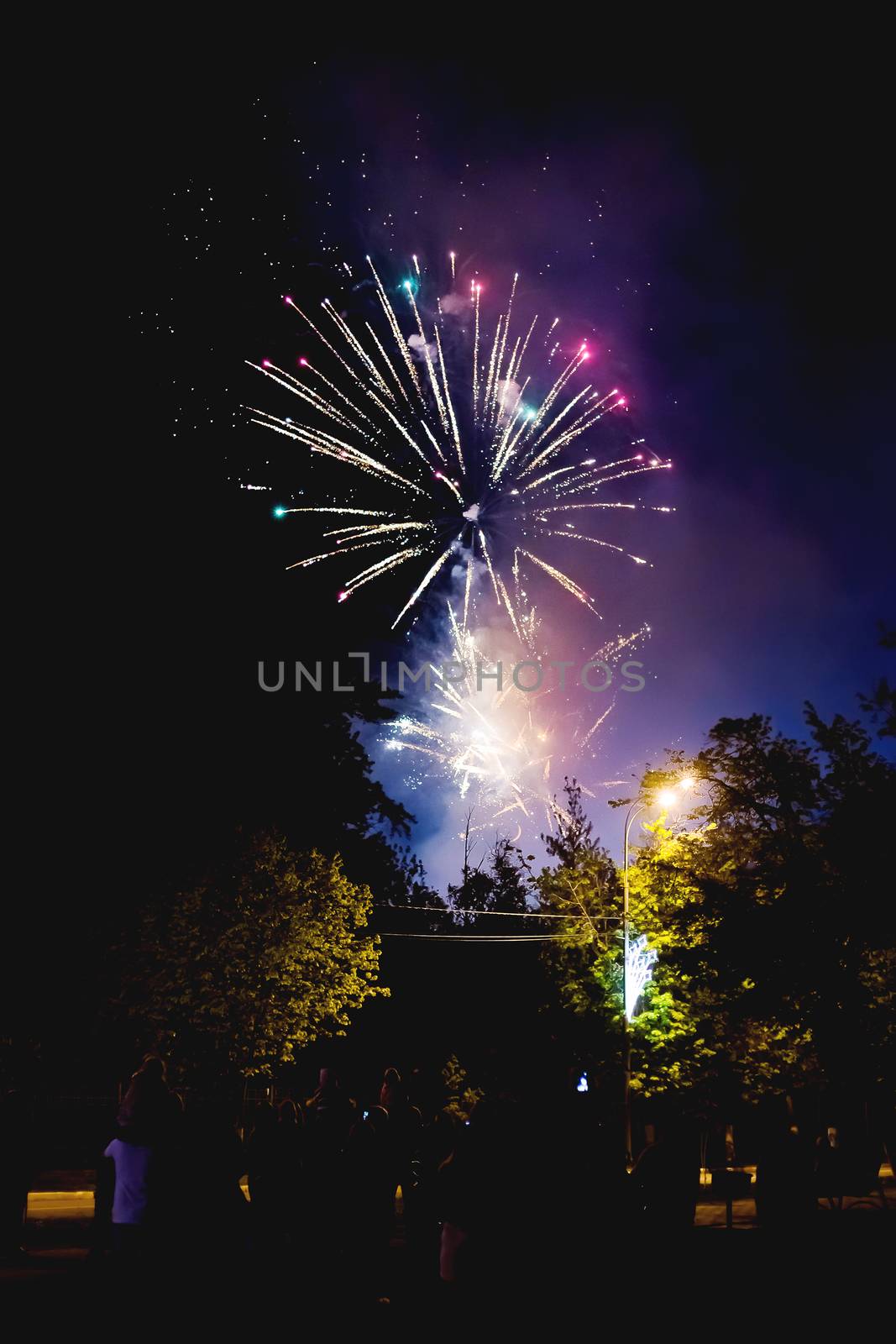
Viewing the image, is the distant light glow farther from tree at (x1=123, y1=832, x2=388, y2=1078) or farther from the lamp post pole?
tree at (x1=123, y1=832, x2=388, y2=1078)

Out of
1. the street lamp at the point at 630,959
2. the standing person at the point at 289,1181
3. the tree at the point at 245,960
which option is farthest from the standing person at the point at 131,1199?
the street lamp at the point at 630,959

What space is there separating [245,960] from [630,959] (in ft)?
36.1

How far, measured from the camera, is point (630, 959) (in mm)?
26078

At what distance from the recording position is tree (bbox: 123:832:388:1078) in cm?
1912

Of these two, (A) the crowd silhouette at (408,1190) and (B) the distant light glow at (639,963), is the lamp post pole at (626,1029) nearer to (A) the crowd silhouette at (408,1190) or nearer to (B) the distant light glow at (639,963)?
(B) the distant light glow at (639,963)

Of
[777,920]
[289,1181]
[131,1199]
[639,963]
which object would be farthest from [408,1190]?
[639,963]

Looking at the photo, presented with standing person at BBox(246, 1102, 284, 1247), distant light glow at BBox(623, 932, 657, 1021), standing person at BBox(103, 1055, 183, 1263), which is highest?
distant light glow at BBox(623, 932, 657, 1021)

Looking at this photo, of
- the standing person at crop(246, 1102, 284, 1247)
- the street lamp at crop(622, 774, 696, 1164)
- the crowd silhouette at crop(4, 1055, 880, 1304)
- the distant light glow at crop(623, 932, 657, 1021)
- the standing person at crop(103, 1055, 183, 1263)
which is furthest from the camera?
the distant light glow at crop(623, 932, 657, 1021)

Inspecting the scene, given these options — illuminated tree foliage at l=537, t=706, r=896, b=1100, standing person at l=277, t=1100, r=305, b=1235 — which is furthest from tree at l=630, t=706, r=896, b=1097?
standing person at l=277, t=1100, r=305, b=1235

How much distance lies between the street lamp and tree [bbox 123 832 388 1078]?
246 inches

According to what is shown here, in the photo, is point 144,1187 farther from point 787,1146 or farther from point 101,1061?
point 101,1061

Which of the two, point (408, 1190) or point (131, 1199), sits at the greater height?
point (131, 1199)

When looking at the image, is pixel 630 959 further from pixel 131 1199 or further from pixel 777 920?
pixel 131 1199

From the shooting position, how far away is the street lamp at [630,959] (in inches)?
886
